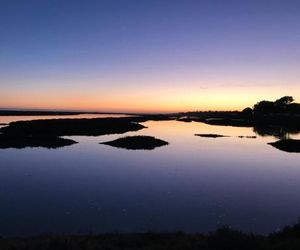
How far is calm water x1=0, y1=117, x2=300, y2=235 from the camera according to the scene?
1969 centimetres

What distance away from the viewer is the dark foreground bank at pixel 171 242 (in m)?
13.2

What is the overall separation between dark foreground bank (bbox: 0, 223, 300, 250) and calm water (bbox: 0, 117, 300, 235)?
10.1 ft

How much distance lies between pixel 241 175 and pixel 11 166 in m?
23.8

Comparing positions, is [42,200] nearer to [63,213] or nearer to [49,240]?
[63,213]

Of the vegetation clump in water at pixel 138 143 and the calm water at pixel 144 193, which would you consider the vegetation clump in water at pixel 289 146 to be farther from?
the vegetation clump in water at pixel 138 143

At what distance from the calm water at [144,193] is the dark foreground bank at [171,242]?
3092 mm

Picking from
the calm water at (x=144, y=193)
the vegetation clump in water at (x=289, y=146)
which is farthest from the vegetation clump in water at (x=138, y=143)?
the vegetation clump in water at (x=289, y=146)

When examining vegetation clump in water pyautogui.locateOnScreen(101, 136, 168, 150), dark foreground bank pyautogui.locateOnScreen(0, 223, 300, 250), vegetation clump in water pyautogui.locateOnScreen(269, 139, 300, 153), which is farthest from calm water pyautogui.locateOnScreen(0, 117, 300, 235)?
vegetation clump in water pyautogui.locateOnScreen(101, 136, 168, 150)

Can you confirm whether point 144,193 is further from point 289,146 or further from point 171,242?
point 289,146

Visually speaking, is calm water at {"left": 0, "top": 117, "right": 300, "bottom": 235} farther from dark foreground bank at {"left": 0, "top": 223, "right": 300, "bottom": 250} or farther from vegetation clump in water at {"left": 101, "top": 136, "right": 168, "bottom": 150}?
vegetation clump in water at {"left": 101, "top": 136, "right": 168, "bottom": 150}

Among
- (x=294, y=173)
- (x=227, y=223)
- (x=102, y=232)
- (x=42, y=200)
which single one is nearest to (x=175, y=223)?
(x=227, y=223)

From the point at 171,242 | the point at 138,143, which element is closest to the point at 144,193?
the point at 171,242

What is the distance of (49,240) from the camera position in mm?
14250

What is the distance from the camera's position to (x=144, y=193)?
2661cm
